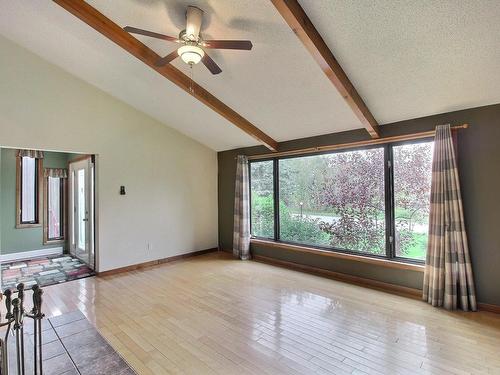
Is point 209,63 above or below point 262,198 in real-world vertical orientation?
Answer: above

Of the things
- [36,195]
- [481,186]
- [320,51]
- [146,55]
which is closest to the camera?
[320,51]

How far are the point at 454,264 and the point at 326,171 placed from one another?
217 centimetres

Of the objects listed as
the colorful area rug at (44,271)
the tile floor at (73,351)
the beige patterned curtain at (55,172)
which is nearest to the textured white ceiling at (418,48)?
the tile floor at (73,351)

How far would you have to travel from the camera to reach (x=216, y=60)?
3.30m

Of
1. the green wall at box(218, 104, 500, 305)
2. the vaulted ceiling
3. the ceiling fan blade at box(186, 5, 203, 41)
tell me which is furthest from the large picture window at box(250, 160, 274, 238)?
the ceiling fan blade at box(186, 5, 203, 41)

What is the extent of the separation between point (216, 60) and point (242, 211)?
10.1ft

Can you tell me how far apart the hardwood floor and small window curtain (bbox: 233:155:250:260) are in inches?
49.8

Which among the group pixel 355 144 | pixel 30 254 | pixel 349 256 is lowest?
pixel 30 254

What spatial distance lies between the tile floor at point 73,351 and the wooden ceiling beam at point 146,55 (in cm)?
305

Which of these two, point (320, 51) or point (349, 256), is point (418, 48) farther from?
point (349, 256)

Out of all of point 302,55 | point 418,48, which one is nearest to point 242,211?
point 302,55

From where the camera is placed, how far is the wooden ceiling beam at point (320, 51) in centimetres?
229

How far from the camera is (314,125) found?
4.33 m

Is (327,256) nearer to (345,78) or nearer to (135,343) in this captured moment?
(345,78)
